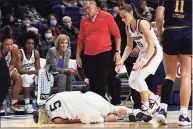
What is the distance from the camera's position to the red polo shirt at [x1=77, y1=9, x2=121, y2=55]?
22.2 ft

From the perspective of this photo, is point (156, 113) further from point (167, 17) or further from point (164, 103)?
point (167, 17)

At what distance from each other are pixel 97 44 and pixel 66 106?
1.11 meters

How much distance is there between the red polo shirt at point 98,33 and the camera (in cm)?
678

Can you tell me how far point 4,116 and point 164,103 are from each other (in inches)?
109

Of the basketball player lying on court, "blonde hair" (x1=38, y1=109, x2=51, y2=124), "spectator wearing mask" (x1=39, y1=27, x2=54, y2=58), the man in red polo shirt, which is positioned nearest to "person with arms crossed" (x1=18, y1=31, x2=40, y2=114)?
"spectator wearing mask" (x1=39, y1=27, x2=54, y2=58)

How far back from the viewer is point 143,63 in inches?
229

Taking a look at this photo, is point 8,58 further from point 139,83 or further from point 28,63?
point 139,83

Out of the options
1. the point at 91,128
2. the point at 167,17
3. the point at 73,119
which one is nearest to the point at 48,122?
the point at 73,119

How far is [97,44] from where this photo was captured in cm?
677

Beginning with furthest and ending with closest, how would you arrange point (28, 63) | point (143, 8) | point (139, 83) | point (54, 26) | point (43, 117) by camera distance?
point (143, 8) → point (54, 26) → point (28, 63) → point (43, 117) → point (139, 83)

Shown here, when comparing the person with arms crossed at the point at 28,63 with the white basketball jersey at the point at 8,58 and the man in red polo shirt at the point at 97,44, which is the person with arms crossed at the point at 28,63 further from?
the man in red polo shirt at the point at 97,44

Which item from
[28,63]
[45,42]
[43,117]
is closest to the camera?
[43,117]

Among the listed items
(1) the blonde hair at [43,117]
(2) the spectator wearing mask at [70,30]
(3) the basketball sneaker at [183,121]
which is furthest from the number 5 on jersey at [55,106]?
(2) the spectator wearing mask at [70,30]

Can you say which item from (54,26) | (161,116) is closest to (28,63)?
(54,26)
